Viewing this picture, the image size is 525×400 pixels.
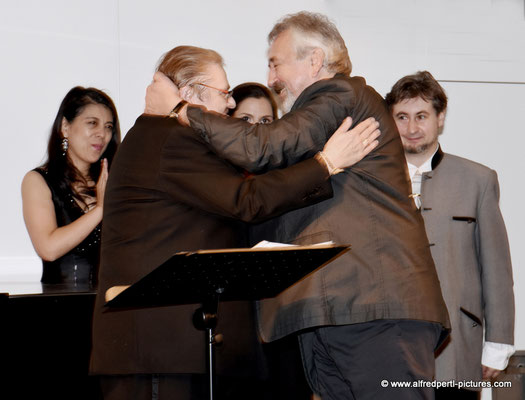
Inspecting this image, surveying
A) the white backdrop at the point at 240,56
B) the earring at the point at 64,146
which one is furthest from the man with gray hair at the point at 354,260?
the white backdrop at the point at 240,56

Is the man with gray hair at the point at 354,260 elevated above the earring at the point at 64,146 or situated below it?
below

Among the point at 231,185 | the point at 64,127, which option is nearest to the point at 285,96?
the point at 231,185

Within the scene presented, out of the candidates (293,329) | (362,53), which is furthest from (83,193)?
(362,53)

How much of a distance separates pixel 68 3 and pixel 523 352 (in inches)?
142

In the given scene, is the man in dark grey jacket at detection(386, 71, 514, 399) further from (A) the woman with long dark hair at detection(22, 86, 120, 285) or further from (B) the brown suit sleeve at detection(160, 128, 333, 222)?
(A) the woman with long dark hair at detection(22, 86, 120, 285)

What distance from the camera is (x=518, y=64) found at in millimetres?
5051

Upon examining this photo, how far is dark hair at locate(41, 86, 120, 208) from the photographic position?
3.67 m

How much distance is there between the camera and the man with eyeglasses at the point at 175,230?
2.14 m

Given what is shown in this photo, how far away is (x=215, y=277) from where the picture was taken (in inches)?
71.3

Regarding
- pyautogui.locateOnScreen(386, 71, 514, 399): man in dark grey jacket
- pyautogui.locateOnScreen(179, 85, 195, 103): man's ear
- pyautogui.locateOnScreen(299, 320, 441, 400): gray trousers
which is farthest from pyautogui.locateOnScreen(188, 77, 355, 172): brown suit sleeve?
pyautogui.locateOnScreen(386, 71, 514, 399): man in dark grey jacket

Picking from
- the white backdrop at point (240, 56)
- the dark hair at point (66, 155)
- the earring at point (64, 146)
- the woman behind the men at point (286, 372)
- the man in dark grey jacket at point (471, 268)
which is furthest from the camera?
the white backdrop at point (240, 56)

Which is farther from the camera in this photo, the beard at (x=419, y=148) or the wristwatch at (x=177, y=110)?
the beard at (x=419, y=148)

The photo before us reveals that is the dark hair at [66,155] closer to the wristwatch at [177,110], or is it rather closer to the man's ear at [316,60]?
the wristwatch at [177,110]

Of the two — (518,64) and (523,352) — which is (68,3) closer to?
(518,64)
